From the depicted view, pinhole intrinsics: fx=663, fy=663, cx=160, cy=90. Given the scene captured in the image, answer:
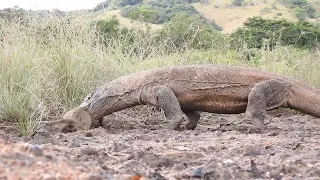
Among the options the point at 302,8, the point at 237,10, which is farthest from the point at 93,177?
the point at 237,10

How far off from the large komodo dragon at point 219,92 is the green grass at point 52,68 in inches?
27.3

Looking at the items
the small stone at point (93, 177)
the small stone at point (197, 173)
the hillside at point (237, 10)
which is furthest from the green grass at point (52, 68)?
the hillside at point (237, 10)

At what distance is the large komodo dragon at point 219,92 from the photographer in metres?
6.51

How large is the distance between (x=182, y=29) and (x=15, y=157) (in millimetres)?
12105

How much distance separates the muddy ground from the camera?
2.67 m

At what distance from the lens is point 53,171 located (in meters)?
2.51

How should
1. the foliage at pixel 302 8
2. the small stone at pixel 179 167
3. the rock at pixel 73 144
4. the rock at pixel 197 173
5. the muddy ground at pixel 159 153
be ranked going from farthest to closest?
the foliage at pixel 302 8, the rock at pixel 73 144, the small stone at pixel 179 167, the rock at pixel 197 173, the muddy ground at pixel 159 153

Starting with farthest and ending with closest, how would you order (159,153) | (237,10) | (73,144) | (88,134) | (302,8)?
(237,10) < (302,8) < (88,134) < (73,144) < (159,153)

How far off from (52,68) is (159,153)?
12.2 feet

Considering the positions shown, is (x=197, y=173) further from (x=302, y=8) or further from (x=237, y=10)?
(x=237, y=10)

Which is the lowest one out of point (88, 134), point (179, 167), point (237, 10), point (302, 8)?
point (237, 10)

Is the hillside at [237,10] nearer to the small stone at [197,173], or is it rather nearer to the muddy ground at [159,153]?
the muddy ground at [159,153]

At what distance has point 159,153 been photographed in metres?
4.38

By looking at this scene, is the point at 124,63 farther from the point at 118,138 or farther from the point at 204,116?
the point at 118,138
